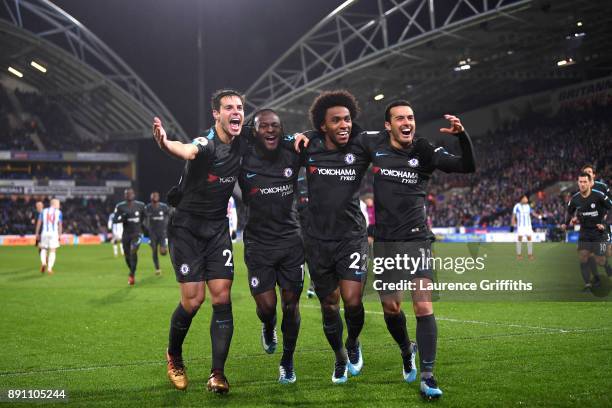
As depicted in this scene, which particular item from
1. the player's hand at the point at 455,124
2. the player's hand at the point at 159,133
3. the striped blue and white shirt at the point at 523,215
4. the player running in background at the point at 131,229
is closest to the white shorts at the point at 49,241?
the player running in background at the point at 131,229

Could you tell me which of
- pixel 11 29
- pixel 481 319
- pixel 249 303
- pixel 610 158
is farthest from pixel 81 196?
pixel 481 319

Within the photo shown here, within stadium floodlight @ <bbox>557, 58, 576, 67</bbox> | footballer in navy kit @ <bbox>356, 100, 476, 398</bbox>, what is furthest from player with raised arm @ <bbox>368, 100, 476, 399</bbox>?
stadium floodlight @ <bbox>557, 58, 576, 67</bbox>

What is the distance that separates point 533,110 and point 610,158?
10253 millimetres

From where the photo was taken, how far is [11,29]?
44250mm

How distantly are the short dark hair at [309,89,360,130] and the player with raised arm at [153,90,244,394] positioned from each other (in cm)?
79

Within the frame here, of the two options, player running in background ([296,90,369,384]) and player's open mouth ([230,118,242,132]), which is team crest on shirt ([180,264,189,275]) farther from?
player's open mouth ([230,118,242,132])

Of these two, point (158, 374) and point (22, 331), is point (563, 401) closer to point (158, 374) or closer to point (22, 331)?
point (158, 374)

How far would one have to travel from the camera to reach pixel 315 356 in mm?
8070

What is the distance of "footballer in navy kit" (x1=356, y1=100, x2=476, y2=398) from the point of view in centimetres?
637

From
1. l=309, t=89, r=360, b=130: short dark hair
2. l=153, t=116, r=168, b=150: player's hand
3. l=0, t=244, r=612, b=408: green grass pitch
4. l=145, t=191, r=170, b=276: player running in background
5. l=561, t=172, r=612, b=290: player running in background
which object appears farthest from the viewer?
l=145, t=191, r=170, b=276: player running in background

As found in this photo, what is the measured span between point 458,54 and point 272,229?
108 feet

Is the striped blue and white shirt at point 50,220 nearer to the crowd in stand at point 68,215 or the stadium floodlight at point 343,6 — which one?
the stadium floodlight at point 343,6

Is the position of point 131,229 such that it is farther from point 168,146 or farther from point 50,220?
point 168,146

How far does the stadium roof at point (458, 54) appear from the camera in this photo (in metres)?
32.1
